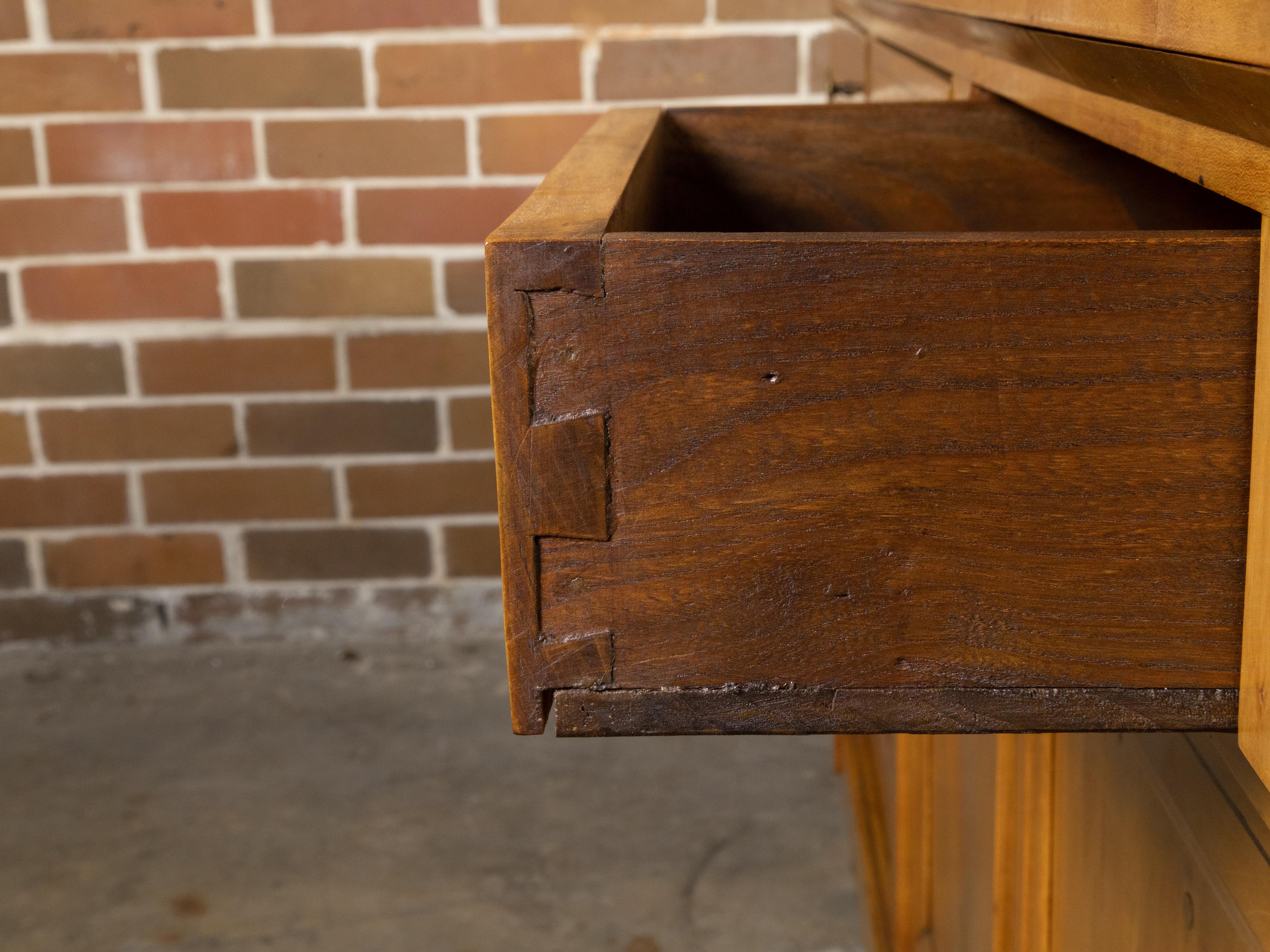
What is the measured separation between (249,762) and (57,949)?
0.51 meters

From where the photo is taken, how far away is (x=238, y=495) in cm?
259

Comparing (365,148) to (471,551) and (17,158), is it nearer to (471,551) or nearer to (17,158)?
(17,158)

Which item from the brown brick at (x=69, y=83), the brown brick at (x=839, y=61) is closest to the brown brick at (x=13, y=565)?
the brown brick at (x=69, y=83)

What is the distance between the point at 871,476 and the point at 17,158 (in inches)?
94.1

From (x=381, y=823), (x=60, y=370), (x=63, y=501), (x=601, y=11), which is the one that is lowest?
(x=381, y=823)

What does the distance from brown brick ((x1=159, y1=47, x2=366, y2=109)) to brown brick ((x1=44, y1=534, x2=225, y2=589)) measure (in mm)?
861

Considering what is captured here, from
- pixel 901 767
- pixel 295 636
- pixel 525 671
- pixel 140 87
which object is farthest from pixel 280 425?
pixel 525 671

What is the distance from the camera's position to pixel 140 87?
2.39 metres

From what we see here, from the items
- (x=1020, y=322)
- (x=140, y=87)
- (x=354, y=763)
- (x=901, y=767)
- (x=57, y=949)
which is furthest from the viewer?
(x=140, y=87)

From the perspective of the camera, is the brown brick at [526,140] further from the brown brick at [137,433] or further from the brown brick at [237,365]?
the brown brick at [137,433]

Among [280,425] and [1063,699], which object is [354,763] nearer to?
[280,425]

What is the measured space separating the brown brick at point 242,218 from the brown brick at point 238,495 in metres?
0.45

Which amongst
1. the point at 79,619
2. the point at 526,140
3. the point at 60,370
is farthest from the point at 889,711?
the point at 79,619

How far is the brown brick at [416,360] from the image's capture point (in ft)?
8.21
